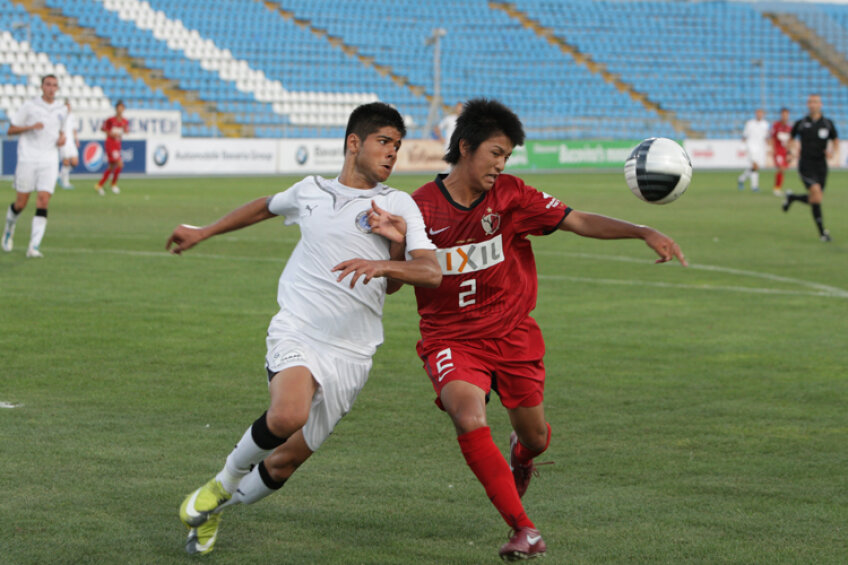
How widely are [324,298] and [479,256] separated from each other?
80cm

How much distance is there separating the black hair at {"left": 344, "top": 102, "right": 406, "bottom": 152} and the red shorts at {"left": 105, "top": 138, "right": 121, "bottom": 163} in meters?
Result: 23.0

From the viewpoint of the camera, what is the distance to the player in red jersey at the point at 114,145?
26.6 m

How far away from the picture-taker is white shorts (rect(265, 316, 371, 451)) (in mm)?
4480

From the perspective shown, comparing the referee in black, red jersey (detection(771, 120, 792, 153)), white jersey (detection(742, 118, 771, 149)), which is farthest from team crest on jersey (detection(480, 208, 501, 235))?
white jersey (detection(742, 118, 771, 149))

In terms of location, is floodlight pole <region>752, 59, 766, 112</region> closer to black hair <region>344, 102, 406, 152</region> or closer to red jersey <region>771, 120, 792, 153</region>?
red jersey <region>771, 120, 792, 153</region>

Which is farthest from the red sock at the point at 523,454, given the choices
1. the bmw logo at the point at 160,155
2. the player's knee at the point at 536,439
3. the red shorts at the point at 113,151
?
the bmw logo at the point at 160,155

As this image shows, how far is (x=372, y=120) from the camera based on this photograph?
4.74m

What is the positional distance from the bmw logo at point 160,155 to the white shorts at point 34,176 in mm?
19755

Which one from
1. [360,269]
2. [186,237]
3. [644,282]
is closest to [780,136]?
[644,282]

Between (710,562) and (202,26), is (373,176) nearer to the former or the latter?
(710,562)

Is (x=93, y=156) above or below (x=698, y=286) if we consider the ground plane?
below

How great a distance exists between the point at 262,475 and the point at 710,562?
69.4 inches

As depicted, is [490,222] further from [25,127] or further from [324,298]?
[25,127]

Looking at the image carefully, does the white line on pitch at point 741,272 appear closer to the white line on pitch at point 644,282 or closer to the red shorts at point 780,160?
the white line on pitch at point 644,282
